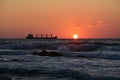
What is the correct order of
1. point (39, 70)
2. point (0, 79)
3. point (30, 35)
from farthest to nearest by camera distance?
point (30, 35)
point (39, 70)
point (0, 79)

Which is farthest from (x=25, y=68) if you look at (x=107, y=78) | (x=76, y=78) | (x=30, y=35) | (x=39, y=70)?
(x=30, y=35)

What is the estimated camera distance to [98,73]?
687 inches

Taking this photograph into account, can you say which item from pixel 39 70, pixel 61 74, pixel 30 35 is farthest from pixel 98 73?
pixel 30 35

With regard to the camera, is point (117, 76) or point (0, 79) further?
point (117, 76)

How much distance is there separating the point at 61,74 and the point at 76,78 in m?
1.21

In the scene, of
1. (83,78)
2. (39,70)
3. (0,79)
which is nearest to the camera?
(0,79)

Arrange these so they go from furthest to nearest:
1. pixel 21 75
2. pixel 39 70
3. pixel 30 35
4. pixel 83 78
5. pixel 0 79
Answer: pixel 30 35 → pixel 39 70 → pixel 21 75 → pixel 83 78 → pixel 0 79

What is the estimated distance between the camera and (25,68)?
1953 centimetres

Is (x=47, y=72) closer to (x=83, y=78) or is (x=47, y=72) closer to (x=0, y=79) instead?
(x=83, y=78)

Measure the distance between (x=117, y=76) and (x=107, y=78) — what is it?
0.66 metres

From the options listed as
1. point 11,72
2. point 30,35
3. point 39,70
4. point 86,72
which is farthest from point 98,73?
point 30,35

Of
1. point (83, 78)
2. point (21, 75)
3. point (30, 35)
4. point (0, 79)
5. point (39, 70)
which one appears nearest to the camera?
point (0, 79)

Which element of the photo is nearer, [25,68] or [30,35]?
[25,68]

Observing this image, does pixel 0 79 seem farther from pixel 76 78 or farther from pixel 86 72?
pixel 86 72
